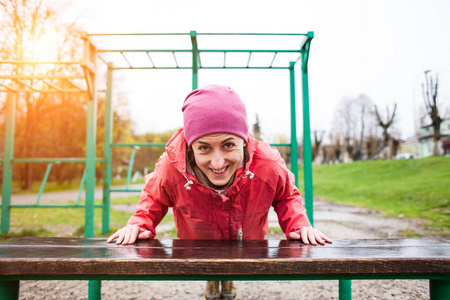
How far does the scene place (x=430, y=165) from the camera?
35.1 ft

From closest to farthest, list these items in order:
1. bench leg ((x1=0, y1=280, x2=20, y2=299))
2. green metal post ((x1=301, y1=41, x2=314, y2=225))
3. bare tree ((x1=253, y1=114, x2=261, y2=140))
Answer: bench leg ((x1=0, y1=280, x2=20, y2=299))
green metal post ((x1=301, y1=41, x2=314, y2=225))
bare tree ((x1=253, y1=114, x2=261, y2=140))

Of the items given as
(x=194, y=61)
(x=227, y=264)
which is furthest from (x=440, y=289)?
(x=194, y=61)

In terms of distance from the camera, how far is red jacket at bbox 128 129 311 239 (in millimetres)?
1431

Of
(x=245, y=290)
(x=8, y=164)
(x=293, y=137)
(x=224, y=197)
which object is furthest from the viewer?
(x=8, y=164)

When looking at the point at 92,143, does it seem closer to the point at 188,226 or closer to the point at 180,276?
the point at 188,226

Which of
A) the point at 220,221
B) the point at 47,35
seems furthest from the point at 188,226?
the point at 47,35

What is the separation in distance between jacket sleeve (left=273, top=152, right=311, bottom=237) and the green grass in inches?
142

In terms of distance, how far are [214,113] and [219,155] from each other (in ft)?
0.63

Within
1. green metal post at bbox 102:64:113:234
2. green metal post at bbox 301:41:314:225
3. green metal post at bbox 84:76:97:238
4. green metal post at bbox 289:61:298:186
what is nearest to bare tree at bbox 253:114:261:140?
green metal post at bbox 289:61:298:186

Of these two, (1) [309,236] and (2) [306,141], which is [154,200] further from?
(2) [306,141]

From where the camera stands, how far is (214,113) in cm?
132

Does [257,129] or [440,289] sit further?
[257,129]

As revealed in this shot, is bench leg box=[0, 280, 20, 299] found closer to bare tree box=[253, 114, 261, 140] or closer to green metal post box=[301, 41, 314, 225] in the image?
green metal post box=[301, 41, 314, 225]

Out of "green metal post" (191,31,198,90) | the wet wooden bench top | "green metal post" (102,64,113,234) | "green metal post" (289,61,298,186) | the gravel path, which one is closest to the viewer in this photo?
the wet wooden bench top
